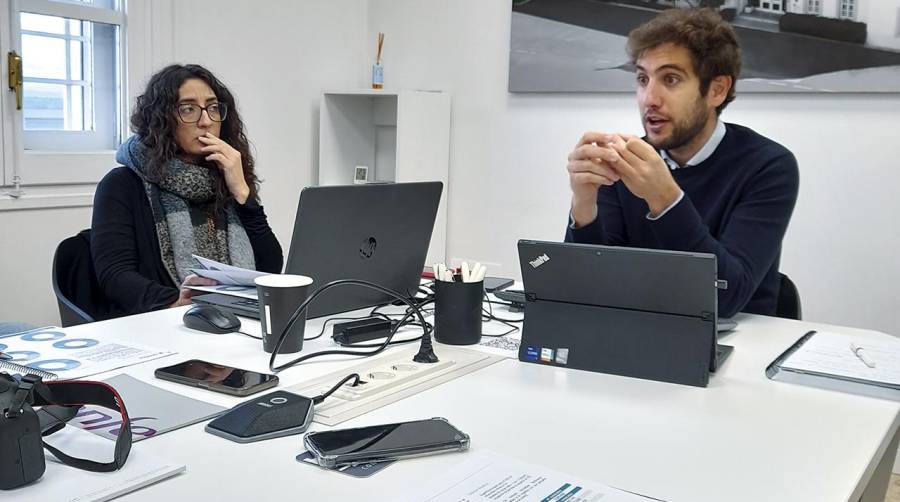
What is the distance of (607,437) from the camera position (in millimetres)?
1010

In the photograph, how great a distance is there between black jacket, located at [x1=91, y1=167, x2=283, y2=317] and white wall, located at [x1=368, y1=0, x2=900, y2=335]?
6.37 feet

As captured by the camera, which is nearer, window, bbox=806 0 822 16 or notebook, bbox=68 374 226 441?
notebook, bbox=68 374 226 441

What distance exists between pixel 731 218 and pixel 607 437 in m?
0.95

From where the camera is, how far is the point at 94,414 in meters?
1.03

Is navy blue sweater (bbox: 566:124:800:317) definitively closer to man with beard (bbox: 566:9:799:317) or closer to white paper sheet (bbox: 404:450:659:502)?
man with beard (bbox: 566:9:799:317)

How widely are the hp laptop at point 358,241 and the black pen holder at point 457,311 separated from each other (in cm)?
20

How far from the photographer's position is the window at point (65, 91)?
112 inches

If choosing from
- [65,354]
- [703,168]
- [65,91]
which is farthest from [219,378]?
[65,91]

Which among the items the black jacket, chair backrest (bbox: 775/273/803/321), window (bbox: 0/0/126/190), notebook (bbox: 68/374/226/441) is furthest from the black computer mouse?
window (bbox: 0/0/126/190)

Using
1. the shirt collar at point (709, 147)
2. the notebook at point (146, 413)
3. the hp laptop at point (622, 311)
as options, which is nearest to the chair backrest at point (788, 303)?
the shirt collar at point (709, 147)

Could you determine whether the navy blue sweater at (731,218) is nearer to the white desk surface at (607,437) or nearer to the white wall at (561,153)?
the white desk surface at (607,437)

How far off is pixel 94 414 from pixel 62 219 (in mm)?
2218

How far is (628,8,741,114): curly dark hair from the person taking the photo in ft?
6.34

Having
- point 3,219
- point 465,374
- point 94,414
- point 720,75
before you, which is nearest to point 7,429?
point 94,414
